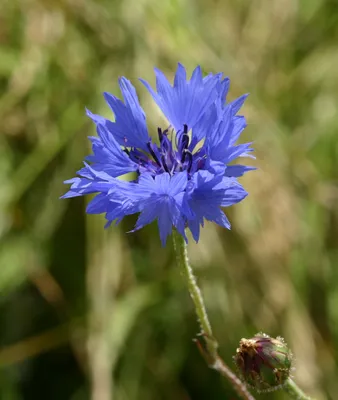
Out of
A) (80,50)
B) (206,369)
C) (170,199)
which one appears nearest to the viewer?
(170,199)

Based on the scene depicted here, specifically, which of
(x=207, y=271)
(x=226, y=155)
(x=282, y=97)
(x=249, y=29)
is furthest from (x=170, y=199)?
(x=249, y=29)

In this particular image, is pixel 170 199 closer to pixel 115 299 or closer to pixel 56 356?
pixel 115 299

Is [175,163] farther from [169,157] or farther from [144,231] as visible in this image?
[144,231]

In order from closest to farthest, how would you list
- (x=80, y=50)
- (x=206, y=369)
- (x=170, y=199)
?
(x=170, y=199) → (x=206, y=369) → (x=80, y=50)

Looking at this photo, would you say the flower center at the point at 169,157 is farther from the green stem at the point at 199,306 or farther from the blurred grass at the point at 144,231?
the blurred grass at the point at 144,231

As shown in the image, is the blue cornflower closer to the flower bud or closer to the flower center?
the flower center

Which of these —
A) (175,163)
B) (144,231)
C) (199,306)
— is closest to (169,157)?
(175,163)

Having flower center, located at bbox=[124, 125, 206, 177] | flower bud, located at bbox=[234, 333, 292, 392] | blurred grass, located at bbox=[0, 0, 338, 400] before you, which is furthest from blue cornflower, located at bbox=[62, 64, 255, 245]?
blurred grass, located at bbox=[0, 0, 338, 400]
